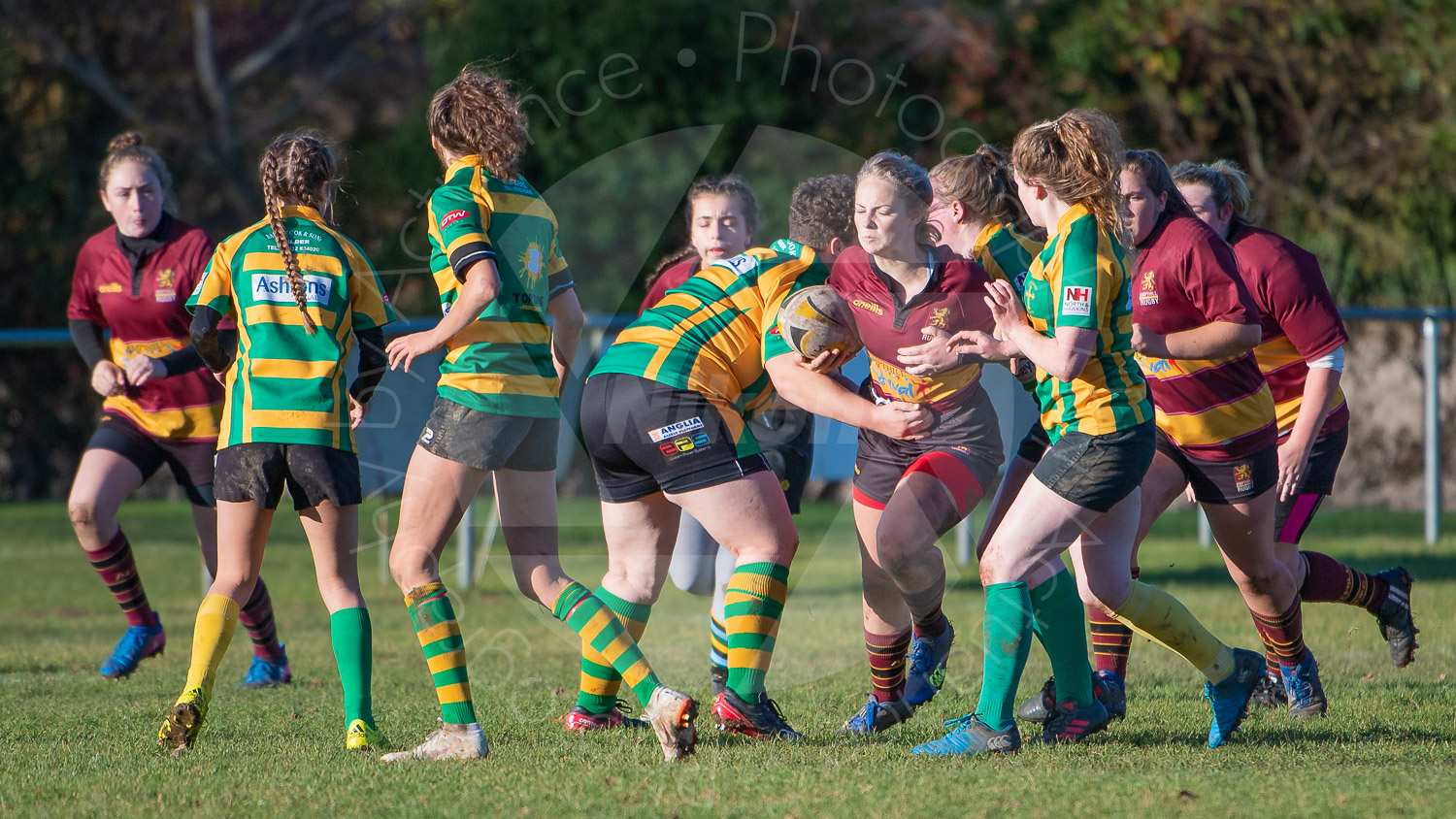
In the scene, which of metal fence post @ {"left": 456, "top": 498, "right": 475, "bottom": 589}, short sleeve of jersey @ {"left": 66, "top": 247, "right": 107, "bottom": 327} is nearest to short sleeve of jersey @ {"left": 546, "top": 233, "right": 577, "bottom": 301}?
short sleeve of jersey @ {"left": 66, "top": 247, "right": 107, "bottom": 327}

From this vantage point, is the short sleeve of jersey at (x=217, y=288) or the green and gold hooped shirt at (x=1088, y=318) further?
the short sleeve of jersey at (x=217, y=288)

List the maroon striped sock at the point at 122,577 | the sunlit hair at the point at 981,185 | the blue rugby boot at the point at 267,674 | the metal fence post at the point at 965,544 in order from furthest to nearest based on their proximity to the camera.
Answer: the metal fence post at the point at 965,544 → the maroon striped sock at the point at 122,577 → the blue rugby boot at the point at 267,674 → the sunlit hair at the point at 981,185

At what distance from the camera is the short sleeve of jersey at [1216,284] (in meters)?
4.27

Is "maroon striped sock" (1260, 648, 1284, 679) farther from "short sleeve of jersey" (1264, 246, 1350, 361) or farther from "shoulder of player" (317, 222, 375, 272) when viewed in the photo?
"shoulder of player" (317, 222, 375, 272)

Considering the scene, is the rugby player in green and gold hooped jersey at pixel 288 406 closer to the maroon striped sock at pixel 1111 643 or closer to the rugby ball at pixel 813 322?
the rugby ball at pixel 813 322

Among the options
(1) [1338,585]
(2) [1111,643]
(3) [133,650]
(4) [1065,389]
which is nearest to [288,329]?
(4) [1065,389]

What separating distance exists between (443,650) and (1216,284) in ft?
8.75

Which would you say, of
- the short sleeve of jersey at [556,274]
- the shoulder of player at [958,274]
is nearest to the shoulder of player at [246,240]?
the short sleeve of jersey at [556,274]

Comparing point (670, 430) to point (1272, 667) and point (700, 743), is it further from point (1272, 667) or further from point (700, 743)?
point (1272, 667)

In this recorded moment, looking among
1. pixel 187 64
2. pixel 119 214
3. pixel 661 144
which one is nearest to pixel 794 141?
pixel 661 144

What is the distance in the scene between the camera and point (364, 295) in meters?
4.29

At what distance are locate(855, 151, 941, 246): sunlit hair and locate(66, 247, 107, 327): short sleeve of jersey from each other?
3654 millimetres

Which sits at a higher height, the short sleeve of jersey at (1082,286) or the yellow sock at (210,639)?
the short sleeve of jersey at (1082,286)

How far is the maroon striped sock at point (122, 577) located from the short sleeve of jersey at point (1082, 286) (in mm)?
4251
